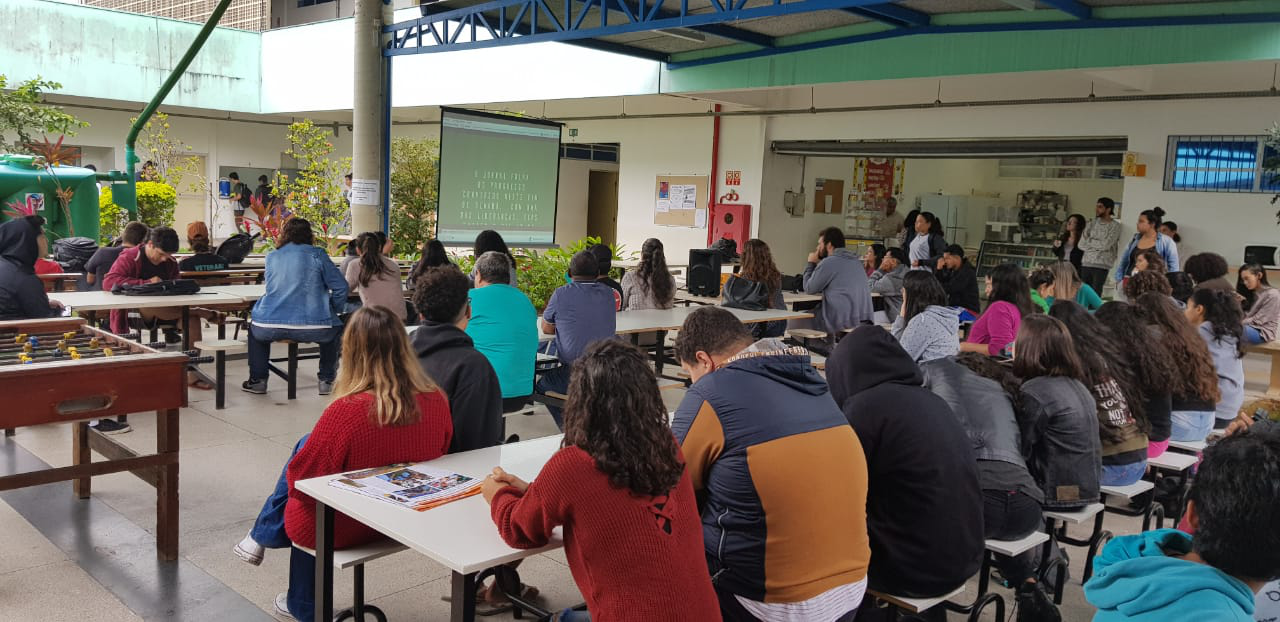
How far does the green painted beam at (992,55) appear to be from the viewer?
7.54 meters

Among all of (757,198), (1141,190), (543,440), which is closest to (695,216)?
(757,198)

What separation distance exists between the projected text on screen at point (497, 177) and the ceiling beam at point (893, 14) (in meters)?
3.63

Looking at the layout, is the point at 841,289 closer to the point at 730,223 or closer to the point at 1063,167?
the point at 730,223

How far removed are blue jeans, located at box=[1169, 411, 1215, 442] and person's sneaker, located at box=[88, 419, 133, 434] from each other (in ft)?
19.1

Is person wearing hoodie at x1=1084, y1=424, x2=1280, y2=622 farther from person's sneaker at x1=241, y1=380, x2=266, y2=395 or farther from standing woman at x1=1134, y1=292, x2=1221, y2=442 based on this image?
person's sneaker at x1=241, y1=380, x2=266, y2=395

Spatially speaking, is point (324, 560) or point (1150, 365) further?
point (1150, 365)

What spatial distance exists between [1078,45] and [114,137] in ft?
56.1

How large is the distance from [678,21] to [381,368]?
19.3ft

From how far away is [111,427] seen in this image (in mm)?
5816

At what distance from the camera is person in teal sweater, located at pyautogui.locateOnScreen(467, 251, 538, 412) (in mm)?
5008

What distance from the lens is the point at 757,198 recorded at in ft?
44.6

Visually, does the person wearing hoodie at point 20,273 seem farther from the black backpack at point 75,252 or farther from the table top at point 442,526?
the table top at point 442,526

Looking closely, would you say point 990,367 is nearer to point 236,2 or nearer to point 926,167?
A: point 926,167

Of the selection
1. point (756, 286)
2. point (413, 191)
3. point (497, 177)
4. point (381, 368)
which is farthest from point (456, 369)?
point (413, 191)
